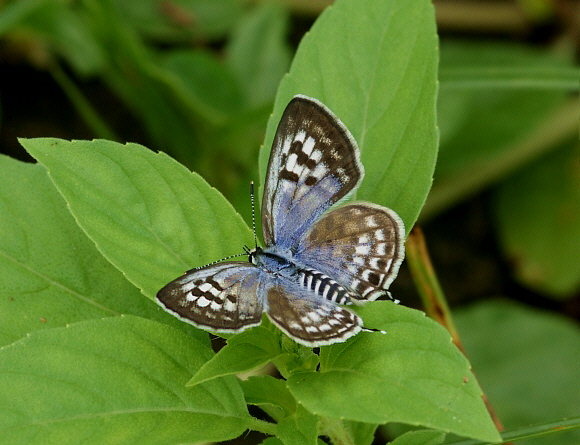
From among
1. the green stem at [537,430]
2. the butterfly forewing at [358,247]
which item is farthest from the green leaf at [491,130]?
the green stem at [537,430]

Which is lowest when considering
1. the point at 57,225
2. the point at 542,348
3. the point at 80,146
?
the point at 542,348

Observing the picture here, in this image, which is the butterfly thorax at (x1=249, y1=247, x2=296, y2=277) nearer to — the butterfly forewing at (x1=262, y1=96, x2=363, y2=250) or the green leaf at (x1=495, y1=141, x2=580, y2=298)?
the butterfly forewing at (x1=262, y1=96, x2=363, y2=250)

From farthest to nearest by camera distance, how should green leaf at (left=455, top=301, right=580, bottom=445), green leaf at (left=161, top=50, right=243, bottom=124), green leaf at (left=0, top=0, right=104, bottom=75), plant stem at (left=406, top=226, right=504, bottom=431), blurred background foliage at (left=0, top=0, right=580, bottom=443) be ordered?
green leaf at (left=161, top=50, right=243, bottom=124) < green leaf at (left=0, top=0, right=104, bottom=75) < blurred background foliage at (left=0, top=0, right=580, bottom=443) < green leaf at (left=455, top=301, right=580, bottom=445) < plant stem at (left=406, top=226, right=504, bottom=431)

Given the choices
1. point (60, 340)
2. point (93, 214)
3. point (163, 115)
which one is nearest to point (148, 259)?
point (93, 214)

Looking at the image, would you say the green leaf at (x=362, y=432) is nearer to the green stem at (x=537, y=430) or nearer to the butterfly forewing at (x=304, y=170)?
the green stem at (x=537, y=430)

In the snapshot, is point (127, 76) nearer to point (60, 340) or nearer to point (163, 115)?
point (163, 115)

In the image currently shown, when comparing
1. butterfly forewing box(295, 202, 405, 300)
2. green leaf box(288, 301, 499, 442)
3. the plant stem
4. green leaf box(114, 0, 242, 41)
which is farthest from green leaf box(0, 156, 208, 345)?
green leaf box(114, 0, 242, 41)

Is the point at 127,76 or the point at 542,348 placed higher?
the point at 127,76
